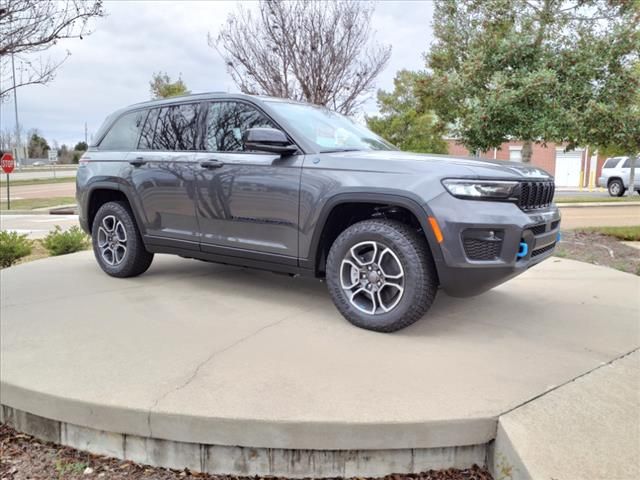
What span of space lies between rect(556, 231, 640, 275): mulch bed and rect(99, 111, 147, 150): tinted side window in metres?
5.50

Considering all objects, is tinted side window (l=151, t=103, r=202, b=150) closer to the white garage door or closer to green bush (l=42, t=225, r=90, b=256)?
green bush (l=42, t=225, r=90, b=256)

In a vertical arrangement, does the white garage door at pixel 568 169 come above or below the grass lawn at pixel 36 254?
above

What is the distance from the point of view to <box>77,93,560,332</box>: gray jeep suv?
3.25 metres

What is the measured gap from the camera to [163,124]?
488 cm

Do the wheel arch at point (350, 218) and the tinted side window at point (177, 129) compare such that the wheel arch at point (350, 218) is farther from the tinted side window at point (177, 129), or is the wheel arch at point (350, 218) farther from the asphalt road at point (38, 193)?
the asphalt road at point (38, 193)

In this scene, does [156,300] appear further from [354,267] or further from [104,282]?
[354,267]

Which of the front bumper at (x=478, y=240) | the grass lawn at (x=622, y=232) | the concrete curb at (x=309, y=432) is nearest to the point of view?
the concrete curb at (x=309, y=432)

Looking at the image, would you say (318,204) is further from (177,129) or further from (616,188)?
(616,188)

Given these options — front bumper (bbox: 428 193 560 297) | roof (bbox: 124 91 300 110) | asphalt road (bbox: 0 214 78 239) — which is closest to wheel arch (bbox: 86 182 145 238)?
roof (bbox: 124 91 300 110)

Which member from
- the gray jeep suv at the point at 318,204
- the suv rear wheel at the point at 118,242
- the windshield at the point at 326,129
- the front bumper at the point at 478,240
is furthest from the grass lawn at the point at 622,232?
the suv rear wheel at the point at 118,242

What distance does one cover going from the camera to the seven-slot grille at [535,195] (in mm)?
3430

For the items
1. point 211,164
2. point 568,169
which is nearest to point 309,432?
point 211,164

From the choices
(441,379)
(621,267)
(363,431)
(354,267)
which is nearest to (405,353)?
(441,379)

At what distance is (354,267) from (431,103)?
7083 millimetres
